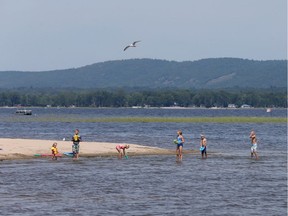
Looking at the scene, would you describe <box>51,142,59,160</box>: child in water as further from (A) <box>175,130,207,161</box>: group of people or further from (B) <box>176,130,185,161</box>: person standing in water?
(B) <box>176,130,185,161</box>: person standing in water

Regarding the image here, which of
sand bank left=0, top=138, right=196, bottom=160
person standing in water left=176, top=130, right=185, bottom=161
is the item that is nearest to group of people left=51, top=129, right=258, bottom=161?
person standing in water left=176, top=130, right=185, bottom=161

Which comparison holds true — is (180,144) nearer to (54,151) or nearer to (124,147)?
(124,147)

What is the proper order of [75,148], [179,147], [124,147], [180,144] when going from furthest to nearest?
[124,147] → [179,147] → [180,144] → [75,148]

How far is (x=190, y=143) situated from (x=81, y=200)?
137 feet

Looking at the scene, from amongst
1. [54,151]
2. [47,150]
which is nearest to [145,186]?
[54,151]

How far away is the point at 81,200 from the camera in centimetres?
3303

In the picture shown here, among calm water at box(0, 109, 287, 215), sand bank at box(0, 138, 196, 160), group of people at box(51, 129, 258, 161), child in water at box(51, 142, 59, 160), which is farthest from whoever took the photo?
sand bank at box(0, 138, 196, 160)

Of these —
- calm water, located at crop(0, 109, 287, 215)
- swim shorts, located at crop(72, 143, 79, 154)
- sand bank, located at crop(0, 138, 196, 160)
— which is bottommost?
calm water, located at crop(0, 109, 287, 215)

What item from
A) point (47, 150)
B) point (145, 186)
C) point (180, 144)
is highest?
point (180, 144)

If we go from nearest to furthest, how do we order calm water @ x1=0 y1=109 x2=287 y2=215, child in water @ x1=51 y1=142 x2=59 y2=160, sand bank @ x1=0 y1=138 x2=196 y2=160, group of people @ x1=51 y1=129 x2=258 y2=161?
calm water @ x1=0 y1=109 x2=287 y2=215
group of people @ x1=51 y1=129 x2=258 y2=161
child in water @ x1=51 y1=142 x2=59 y2=160
sand bank @ x1=0 y1=138 x2=196 y2=160

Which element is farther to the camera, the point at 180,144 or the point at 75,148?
the point at 180,144

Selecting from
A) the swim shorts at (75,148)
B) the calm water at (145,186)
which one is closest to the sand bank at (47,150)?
the calm water at (145,186)

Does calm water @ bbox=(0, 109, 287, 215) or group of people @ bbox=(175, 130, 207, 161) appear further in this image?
group of people @ bbox=(175, 130, 207, 161)

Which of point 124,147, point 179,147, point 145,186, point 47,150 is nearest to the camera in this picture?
point 145,186
